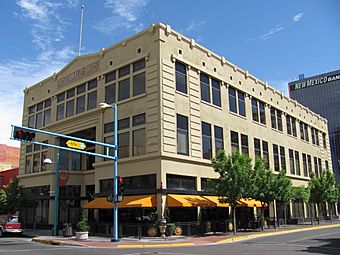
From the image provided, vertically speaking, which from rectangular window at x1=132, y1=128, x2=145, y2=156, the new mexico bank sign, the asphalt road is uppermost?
the new mexico bank sign

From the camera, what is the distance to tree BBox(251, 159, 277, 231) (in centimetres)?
3094

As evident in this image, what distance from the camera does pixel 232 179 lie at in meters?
28.8

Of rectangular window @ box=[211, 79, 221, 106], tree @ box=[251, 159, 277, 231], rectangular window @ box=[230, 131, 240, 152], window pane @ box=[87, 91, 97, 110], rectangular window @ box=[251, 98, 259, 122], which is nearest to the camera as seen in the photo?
tree @ box=[251, 159, 277, 231]

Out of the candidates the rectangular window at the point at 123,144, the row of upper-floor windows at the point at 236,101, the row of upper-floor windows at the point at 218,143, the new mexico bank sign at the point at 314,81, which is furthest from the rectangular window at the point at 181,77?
the new mexico bank sign at the point at 314,81

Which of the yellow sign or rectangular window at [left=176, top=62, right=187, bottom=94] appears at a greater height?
rectangular window at [left=176, top=62, right=187, bottom=94]

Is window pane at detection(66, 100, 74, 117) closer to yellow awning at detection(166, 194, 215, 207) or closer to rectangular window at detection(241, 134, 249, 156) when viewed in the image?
yellow awning at detection(166, 194, 215, 207)

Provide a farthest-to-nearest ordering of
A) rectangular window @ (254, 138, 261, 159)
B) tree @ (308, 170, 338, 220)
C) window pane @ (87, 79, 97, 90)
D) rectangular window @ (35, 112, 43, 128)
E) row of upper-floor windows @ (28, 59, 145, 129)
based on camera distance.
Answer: tree @ (308, 170, 338, 220)
rectangular window @ (35, 112, 43, 128)
rectangular window @ (254, 138, 261, 159)
window pane @ (87, 79, 97, 90)
row of upper-floor windows @ (28, 59, 145, 129)

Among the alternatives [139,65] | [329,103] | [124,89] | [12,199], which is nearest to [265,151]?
[124,89]

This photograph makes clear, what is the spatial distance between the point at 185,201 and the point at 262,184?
846 centimetres

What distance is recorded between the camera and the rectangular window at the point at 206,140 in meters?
33.2

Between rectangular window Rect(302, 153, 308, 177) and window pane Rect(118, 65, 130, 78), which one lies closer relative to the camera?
window pane Rect(118, 65, 130, 78)

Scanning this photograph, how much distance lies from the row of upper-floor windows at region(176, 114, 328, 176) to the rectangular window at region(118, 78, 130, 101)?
16.9ft

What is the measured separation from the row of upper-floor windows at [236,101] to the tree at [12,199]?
800 inches

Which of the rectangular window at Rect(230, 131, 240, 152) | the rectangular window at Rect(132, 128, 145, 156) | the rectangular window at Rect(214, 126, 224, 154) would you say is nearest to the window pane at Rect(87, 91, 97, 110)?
the rectangular window at Rect(132, 128, 145, 156)
